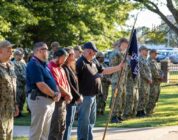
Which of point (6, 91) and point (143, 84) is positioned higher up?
point (6, 91)

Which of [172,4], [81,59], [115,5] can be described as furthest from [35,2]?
[81,59]

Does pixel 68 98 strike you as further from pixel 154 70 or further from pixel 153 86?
pixel 153 86

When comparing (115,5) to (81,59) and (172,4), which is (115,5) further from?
(81,59)

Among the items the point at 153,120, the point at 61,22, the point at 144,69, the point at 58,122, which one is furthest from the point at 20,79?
the point at 61,22

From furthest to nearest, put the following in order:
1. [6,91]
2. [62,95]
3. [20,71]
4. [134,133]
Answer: [20,71], [134,133], [62,95], [6,91]

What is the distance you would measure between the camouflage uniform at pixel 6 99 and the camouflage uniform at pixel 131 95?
19.4 feet

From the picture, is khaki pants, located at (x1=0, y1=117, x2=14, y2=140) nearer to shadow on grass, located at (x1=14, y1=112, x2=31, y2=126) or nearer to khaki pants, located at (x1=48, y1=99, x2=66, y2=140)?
khaki pants, located at (x1=48, y1=99, x2=66, y2=140)

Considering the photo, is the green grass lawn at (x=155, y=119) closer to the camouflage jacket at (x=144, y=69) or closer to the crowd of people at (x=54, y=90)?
the camouflage jacket at (x=144, y=69)

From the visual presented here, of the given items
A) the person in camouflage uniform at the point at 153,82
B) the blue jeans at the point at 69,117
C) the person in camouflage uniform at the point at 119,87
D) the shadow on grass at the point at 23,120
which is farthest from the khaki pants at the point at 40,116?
the person in camouflage uniform at the point at 153,82

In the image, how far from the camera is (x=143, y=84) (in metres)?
13.9

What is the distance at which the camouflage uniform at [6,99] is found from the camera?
6.95 m

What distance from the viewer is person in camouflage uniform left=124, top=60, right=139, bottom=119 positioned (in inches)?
502

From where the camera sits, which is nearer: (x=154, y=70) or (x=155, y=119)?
(x=155, y=119)

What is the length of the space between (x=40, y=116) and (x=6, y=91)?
0.64 meters
